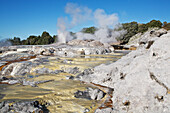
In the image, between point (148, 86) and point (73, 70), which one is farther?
point (73, 70)

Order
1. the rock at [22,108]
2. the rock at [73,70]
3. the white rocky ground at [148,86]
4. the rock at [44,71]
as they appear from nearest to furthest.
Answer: the white rocky ground at [148,86] < the rock at [22,108] < the rock at [73,70] < the rock at [44,71]

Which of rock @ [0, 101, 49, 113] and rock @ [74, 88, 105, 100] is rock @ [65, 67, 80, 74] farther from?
rock @ [0, 101, 49, 113]

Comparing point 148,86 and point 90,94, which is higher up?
point 148,86

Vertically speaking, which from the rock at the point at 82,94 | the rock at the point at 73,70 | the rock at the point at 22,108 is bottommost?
the rock at the point at 82,94

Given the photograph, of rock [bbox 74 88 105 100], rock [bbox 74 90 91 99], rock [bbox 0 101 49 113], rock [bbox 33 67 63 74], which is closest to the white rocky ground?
rock [bbox 74 88 105 100]

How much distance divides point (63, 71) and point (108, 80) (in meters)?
3.47

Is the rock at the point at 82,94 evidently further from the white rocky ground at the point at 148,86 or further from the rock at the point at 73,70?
the rock at the point at 73,70

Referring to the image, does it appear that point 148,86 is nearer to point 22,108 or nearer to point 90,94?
point 90,94

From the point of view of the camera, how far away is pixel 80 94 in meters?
5.25

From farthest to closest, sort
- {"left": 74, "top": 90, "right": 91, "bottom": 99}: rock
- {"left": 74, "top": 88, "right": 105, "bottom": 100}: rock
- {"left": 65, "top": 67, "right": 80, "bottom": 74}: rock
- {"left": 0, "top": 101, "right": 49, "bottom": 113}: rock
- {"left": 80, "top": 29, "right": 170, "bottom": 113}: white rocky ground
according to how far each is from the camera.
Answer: {"left": 65, "top": 67, "right": 80, "bottom": 74}: rock
{"left": 74, "top": 90, "right": 91, "bottom": 99}: rock
{"left": 74, "top": 88, "right": 105, "bottom": 100}: rock
{"left": 0, "top": 101, "right": 49, "bottom": 113}: rock
{"left": 80, "top": 29, "right": 170, "bottom": 113}: white rocky ground

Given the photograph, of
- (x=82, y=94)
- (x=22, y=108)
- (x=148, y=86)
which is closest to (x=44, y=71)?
(x=82, y=94)

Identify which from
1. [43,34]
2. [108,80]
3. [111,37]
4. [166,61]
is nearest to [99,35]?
[111,37]

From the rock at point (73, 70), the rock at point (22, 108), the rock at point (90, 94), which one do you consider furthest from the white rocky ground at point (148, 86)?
the rock at point (73, 70)

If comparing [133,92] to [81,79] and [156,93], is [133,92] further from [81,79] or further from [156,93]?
[81,79]
